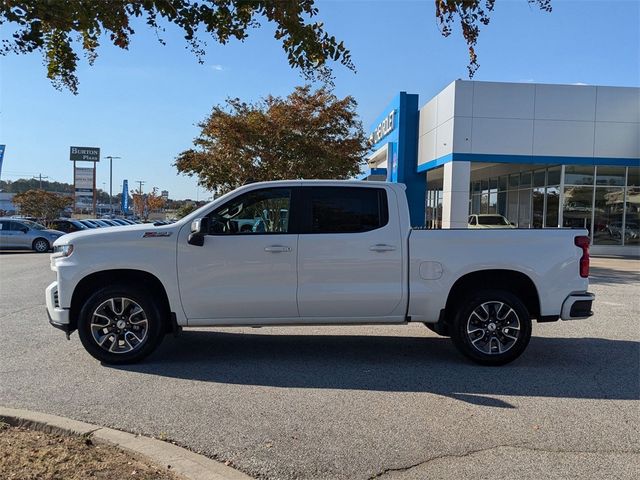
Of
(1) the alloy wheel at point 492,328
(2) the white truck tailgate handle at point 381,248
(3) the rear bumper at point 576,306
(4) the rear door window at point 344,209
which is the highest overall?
(4) the rear door window at point 344,209

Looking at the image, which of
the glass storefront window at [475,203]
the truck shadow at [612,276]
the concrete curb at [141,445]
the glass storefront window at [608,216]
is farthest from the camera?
the glass storefront window at [475,203]

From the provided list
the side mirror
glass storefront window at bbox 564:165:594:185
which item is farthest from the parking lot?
glass storefront window at bbox 564:165:594:185

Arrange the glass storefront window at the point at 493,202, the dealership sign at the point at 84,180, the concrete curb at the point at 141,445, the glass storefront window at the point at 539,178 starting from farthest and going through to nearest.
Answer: the dealership sign at the point at 84,180
the glass storefront window at the point at 493,202
the glass storefront window at the point at 539,178
the concrete curb at the point at 141,445

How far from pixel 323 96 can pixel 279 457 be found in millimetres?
18873

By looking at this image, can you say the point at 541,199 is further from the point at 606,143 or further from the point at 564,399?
the point at 564,399

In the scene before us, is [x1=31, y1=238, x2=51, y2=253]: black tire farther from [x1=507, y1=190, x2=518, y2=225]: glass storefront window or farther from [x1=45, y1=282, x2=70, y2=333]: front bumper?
[x1=507, y1=190, x2=518, y2=225]: glass storefront window

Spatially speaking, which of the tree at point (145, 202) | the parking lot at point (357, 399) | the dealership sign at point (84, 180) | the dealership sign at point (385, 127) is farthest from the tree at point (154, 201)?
the parking lot at point (357, 399)

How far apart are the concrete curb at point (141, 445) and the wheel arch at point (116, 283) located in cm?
163

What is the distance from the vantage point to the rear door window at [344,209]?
6.29 meters

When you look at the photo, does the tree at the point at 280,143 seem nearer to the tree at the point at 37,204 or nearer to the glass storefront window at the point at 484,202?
the glass storefront window at the point at 484,202

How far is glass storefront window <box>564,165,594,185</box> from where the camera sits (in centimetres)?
2412

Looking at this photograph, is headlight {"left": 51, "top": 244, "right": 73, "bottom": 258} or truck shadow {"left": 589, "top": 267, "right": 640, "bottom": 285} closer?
headlight {"left": 51, "top": 244, "right": 73, "bottom": 258}

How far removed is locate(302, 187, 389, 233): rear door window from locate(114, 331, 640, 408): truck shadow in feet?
5.10

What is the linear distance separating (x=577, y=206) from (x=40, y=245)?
24108 millimetres
